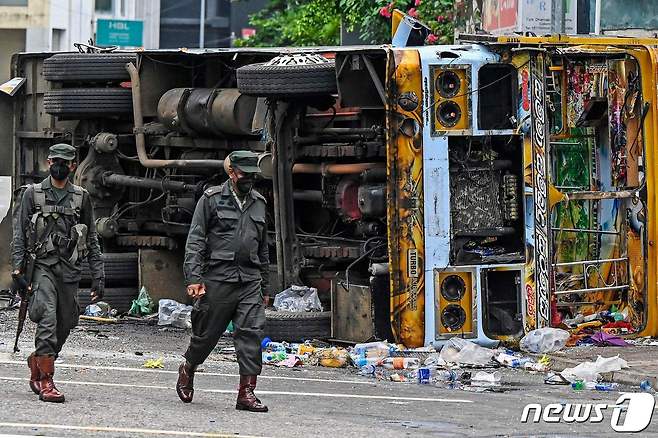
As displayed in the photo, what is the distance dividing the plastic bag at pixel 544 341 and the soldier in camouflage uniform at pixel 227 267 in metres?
3.69

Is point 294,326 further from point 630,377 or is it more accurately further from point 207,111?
point 630,377

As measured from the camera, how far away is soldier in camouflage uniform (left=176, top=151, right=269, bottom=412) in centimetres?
1062

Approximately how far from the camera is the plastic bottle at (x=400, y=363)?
13.1m

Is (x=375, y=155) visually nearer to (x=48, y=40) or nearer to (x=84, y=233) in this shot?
(x=84, y=233)

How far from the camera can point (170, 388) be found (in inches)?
457

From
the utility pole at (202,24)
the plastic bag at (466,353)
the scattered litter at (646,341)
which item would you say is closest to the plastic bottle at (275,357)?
the plastic bag at (466,353)

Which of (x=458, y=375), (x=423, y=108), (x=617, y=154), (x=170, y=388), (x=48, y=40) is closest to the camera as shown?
(x=170, y=388)

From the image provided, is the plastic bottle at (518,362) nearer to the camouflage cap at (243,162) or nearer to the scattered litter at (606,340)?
the scattered litter at (606,340)

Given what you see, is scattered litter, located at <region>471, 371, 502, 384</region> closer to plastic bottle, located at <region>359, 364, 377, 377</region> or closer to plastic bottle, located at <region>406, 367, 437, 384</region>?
plastic bottle, located at <region>406, 367, 437, 384</region>

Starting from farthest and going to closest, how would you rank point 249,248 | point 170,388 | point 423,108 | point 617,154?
point 617,154
point 423,108
point 170,388
point 249,248

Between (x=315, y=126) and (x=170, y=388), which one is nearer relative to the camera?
(x=170, y=388)

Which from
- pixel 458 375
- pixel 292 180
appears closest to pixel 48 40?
pixel 292 180

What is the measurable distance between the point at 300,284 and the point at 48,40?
24.8 m

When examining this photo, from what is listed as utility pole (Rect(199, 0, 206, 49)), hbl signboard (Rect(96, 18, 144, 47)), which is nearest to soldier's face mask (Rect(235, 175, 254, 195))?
hbl signboard (Rect(96, 18, 144, 47))
